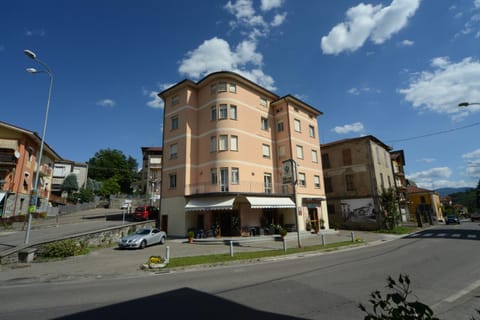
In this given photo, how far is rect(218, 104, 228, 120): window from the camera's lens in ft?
80.7

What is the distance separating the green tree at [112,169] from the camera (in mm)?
66812

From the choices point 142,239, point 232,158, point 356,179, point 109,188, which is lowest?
point 142,239

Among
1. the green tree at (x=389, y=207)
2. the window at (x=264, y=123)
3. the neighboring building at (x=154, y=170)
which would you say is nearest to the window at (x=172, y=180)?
the window at (x=264, y=123)

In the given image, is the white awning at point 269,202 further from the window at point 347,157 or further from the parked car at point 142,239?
the window at point 347,157

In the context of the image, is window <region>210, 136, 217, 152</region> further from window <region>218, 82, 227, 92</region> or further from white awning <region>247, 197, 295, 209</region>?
white awning <region>247, 197, 295, 209</region>

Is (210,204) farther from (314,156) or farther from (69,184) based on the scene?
(69,184)

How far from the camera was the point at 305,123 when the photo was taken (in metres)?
30.8

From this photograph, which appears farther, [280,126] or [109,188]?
[109,188]

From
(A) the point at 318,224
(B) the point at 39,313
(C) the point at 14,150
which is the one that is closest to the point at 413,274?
(B) the point at 39,313

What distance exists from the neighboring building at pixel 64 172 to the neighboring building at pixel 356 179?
2018 inches

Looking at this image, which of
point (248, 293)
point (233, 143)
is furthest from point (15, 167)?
point (248, 293)

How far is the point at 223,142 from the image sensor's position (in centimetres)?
2406

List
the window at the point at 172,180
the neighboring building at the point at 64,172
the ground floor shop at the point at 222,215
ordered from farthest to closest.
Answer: the neighboring building at the point at 64,172 < the window at the point at 172,180 < the ground floor shop at the point at 222,215

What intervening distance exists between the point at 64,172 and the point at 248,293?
61.2 meters
